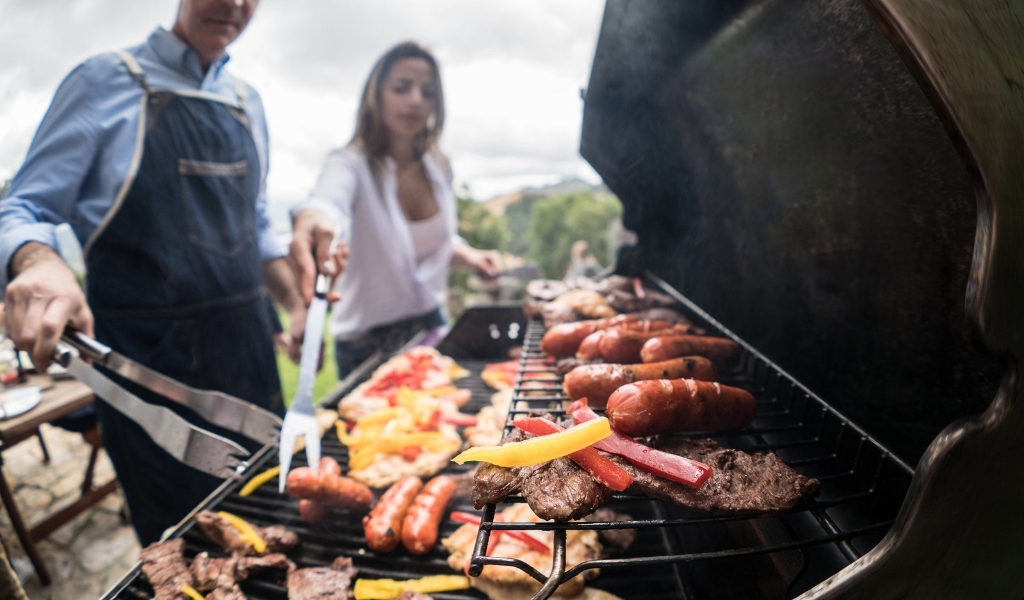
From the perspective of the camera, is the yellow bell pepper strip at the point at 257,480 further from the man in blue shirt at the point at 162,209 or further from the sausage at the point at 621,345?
the sausage at the point at 621,345

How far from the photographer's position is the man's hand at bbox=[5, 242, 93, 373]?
5.74 feet

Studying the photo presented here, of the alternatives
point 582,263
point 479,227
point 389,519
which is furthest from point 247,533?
point 479,227

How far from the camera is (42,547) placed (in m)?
4.51

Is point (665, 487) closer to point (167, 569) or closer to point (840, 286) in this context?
point (840, 286)

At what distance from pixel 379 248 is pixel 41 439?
468cm

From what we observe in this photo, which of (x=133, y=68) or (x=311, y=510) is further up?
(x=133, y=68)

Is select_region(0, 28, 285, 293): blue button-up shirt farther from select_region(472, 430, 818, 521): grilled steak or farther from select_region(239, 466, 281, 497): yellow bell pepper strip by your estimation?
select_region(472, 430, 818, 521): grilled steak

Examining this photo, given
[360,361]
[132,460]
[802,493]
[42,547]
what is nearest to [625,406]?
[802,493]

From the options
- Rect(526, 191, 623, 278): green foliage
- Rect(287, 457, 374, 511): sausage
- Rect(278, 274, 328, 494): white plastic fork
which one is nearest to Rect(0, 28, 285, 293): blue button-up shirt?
Rect(278, 274, 328, 494): white plastic fork

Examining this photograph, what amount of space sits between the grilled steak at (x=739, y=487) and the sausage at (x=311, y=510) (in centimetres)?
168

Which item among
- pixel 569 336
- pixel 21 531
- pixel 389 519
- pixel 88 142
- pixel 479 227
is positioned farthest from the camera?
pixel 479 227

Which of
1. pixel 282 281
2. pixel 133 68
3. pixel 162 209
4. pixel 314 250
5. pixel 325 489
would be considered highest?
pixel 133 68

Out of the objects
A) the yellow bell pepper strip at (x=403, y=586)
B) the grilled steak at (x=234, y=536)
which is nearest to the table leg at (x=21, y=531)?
the grilled steak at (x=234, y=536)

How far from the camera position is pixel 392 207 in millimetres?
4988
